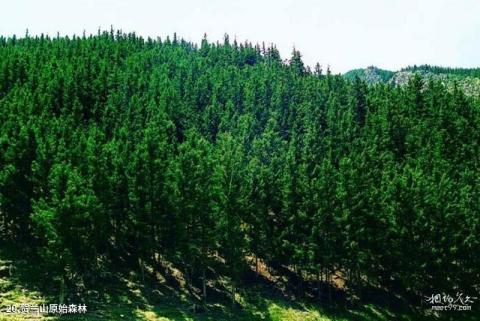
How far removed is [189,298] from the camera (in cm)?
5128

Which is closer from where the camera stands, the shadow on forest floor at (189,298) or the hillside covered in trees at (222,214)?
the shadow on forest floor at (189,298)

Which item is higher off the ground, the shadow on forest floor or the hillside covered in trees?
the hillside covered in trees

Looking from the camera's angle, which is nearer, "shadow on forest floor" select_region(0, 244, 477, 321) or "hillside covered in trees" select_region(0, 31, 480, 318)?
"shadow on forest floor" select_region(0, 244, 477, 321)

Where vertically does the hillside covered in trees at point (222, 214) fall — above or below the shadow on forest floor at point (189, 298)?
above

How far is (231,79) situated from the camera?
134750mm

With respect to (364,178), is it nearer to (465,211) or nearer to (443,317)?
(465,211)

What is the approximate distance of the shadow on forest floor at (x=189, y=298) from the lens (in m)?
44.8

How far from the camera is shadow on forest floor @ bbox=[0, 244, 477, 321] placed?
147 ft

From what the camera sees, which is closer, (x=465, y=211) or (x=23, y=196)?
(x=23, y=196)

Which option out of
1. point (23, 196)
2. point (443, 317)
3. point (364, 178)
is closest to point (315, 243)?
point (364, 178)

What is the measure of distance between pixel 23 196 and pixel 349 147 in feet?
172

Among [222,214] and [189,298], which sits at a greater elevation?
[222,214]

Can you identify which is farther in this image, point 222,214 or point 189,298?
point 189,298

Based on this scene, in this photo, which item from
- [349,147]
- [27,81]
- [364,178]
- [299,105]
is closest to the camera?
[364,178]
